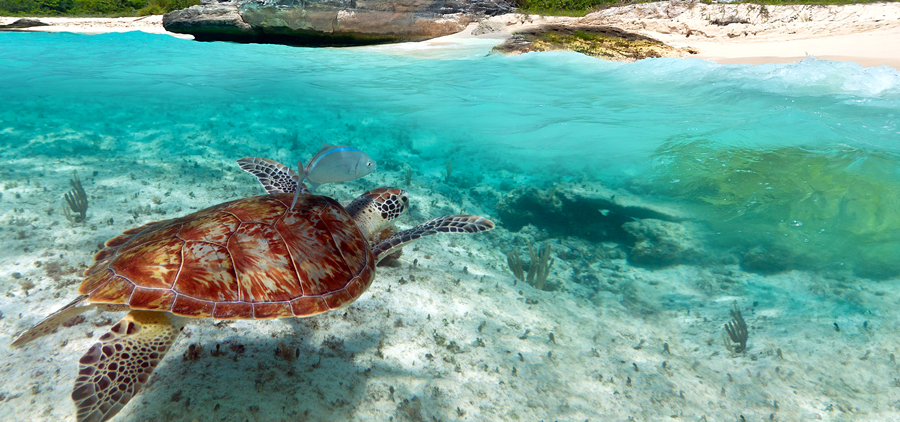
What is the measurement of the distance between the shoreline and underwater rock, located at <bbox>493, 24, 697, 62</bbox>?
28.6 inches

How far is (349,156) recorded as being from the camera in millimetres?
3082

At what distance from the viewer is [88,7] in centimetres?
2428

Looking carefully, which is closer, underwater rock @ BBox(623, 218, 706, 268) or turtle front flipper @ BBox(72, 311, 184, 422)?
turtle front flipper @ BBox(72, 311, 184, 422)

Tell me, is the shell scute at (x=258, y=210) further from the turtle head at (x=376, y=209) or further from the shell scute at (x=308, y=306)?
the turtle head at (x=376, y=209)

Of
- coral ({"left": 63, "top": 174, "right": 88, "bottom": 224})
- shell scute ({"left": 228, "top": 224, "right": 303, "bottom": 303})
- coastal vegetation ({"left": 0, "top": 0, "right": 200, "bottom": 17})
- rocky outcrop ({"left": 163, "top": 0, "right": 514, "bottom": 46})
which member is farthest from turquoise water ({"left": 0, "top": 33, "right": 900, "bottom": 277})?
coastal vegetation ({"left": 0, "top": 0, "right": 200, "bottom": 17})

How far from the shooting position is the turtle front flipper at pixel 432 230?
9.61ft

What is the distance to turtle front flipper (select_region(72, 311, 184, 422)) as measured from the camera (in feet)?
5.77

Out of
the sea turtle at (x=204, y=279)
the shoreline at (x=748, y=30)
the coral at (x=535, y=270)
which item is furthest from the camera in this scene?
the shoreline at (x=748, y=30)

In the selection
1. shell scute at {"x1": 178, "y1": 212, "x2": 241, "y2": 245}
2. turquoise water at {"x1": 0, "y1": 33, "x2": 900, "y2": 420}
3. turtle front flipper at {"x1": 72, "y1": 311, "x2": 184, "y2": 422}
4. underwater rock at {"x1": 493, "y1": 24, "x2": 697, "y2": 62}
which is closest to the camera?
turtle front flipper at {"x1": 72, "y1": 311, "x2": 184, "y2": 422}

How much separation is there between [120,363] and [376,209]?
1898 mm

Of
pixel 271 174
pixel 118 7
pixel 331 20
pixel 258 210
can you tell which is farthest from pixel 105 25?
pixel 258 210

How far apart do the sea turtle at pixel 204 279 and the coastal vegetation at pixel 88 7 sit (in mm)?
26497

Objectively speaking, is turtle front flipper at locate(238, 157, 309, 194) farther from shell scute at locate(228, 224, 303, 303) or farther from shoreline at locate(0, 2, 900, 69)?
shoreline at locate(0, 2, 900, 69)

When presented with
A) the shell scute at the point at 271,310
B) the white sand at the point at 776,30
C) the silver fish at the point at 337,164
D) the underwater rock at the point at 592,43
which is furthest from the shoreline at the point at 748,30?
the shell scute at the point at 271,310
